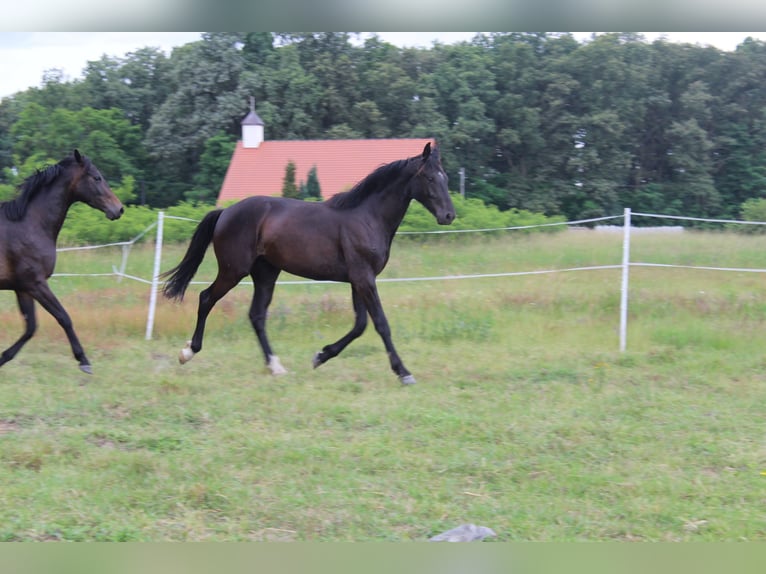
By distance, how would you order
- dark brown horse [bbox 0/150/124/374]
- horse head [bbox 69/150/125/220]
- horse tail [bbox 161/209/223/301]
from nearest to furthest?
1. dark brown horse [bbox 0/150/124/374]
2. horse head [bbox 69/150/125/220]
3. horse tail [bbox 161/209/223/301]

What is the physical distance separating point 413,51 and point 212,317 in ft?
95.8

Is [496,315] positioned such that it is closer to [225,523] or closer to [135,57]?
[225,523]

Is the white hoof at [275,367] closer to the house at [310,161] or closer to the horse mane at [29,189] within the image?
the horse mane at [29,189]

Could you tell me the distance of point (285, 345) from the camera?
7883 mm

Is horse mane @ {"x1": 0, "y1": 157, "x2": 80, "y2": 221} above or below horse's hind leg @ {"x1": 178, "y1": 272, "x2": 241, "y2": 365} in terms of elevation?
above

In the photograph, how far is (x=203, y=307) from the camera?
679cm

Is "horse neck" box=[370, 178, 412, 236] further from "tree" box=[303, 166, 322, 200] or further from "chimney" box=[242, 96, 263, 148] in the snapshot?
"chimney" box=[242, 96, 263, 148]

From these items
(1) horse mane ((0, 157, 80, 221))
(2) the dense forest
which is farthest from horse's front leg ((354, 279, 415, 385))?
(2) the dense forest

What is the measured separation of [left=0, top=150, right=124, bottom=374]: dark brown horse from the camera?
6160mm

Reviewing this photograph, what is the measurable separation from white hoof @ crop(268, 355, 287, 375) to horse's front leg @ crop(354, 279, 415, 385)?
0.94 m

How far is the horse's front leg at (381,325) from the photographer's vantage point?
6234 mm

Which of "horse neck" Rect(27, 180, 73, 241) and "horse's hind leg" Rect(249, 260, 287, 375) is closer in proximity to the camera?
"horse neck" Rect(27, 180, 73, 241)

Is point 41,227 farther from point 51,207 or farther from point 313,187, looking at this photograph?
point 313,187

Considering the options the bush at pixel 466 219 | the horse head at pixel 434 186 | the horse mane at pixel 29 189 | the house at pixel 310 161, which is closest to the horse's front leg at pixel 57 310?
the horse mane at pixel 29 189
